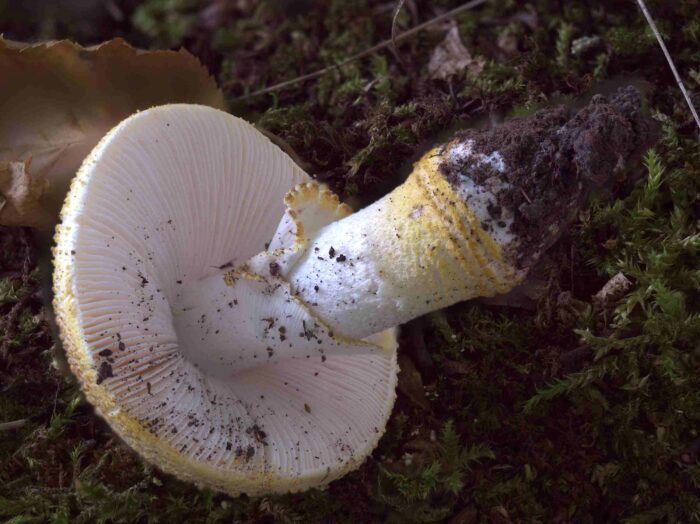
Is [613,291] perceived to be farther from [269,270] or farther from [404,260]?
[269,270]

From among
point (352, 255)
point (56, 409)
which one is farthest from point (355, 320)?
point (56, 409)

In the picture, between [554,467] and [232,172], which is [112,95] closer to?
[232,172]

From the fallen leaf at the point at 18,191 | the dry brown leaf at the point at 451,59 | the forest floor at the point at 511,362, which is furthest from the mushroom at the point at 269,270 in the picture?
the dry brown leaf at the point at 451,59

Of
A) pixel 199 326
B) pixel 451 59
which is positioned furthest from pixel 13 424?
pixel 451 59

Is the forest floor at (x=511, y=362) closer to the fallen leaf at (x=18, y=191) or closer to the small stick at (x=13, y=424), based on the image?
the small stick at (x=13, y=424)

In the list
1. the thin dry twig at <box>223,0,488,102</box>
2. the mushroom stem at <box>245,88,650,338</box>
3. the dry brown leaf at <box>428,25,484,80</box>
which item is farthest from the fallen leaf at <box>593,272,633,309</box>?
the thin dry twig at <box>223,0,488,102</box>

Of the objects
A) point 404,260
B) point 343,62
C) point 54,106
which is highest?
point 54,106
